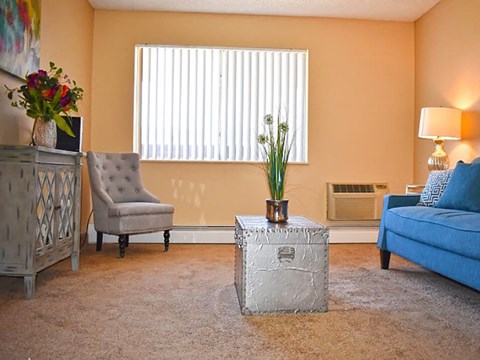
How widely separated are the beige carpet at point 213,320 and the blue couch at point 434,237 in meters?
0.18

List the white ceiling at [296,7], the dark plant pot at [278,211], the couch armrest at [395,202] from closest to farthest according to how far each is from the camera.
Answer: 1. the dark plant pot at [278,211]
2. the couch armrest at [395,202]
3. the white ceiling at [296,7]

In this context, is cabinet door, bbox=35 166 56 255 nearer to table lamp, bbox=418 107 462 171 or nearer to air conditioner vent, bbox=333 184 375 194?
air conditioner vent, bbox=333 184 375 194

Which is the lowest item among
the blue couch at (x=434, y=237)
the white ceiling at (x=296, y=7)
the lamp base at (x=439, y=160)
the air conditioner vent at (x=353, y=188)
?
the blue couch at (x=434, y=237)

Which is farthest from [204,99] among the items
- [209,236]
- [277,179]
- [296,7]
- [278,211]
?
[278,211]

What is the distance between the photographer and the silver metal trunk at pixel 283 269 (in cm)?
217

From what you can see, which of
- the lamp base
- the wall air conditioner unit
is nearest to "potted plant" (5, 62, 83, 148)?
the wall air conditioner unit

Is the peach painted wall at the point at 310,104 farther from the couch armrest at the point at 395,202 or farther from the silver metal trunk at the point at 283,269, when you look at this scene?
the silver metal trunk at the point at 283,269

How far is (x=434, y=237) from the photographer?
2598mm

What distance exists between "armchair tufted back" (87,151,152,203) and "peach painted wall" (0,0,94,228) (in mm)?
417

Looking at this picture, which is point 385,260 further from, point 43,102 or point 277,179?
point 43,102

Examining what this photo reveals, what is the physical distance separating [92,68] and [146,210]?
1.87m

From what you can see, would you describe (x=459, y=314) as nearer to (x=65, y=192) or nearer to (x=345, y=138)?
(x=65, y=192)

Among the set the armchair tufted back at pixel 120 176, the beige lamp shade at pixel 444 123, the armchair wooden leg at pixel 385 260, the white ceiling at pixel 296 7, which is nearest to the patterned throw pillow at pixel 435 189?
the armchair wooden leg at pixel 385 260

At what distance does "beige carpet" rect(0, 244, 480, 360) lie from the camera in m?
1.71
